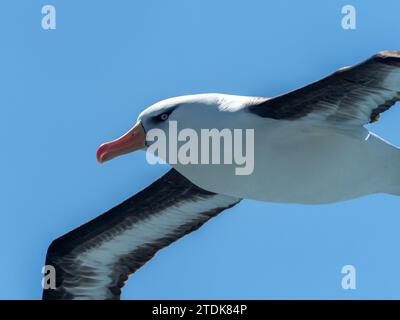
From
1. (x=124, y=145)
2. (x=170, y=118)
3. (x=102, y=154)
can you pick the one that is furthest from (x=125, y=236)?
(x=170, y=118)

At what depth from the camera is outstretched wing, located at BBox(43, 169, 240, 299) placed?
20344mm

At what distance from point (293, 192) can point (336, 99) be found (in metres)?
1.40

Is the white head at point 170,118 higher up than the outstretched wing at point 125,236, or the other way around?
the white head at point 170,118

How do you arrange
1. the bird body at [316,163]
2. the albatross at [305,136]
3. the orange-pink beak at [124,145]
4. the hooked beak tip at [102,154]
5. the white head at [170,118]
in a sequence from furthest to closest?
the hooked beak tip at [102,154], the orange-pink beak at [124,145], the white head at [170,118], the bird body at [316,163], the albatross at [305,136]

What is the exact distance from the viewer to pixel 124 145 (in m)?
19.2

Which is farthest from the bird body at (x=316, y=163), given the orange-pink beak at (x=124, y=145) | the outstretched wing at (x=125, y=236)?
the outstretched wing at (x=125, y=236)

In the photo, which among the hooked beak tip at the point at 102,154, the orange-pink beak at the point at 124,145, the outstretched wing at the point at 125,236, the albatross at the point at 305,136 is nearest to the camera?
the albatross at the point at 305,136

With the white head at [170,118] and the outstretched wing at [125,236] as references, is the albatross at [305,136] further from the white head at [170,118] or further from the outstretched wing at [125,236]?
the outstretched wing at [125,236]

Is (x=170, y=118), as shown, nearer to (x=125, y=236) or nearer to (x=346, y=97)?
(x=346, y=97)

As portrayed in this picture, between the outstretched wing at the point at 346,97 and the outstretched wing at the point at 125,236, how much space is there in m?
3.05

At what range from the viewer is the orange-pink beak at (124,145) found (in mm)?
19094

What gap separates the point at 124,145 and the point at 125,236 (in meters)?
1.99
